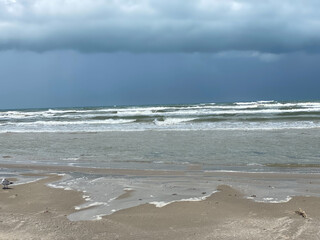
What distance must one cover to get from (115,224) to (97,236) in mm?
453

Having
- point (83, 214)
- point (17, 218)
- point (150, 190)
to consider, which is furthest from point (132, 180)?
point (17, 218)

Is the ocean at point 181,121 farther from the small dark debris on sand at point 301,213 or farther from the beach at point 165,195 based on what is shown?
the small dark debris on sand at point 301,213

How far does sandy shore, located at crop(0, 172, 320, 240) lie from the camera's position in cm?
430

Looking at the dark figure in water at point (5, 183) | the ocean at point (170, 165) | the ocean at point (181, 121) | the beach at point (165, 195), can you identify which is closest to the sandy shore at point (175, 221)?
the beach at point (165, 195)

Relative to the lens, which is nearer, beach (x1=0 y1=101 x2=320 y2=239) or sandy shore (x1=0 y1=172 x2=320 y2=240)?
sandy shore (x1=0 y1=172 x2=320 y2=240)

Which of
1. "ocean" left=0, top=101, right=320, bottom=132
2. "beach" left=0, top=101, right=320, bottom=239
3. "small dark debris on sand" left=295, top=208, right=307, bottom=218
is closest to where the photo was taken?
"beach" left=0, top=101, right=320, bottom=239

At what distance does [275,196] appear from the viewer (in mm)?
6012

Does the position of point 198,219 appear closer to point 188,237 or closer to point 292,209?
point 188,237

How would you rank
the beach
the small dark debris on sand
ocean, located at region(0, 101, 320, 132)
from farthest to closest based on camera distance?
ocean, located at region(0, 101, 320, 132), the small dark debris on sand, the beach

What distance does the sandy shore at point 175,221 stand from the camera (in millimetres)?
4301

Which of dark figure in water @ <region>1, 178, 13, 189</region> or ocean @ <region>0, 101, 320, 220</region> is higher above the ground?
dark figure in water @ <region>1, 178, 13, 189</region>

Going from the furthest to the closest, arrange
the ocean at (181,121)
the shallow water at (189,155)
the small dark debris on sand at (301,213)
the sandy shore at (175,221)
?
the ocean at (181,121)
the shallow water at (189,155)
the small dark debris on sand at (301,213)
the sandy shore at (175,221)

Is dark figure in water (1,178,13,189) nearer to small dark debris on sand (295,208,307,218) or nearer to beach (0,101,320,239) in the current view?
beach (0,101,320,239)

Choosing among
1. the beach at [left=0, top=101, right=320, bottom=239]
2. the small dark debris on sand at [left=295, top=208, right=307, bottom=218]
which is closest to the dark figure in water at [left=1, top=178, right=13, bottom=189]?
the beach at [left=0, top=101, right=320, bottom=239]
